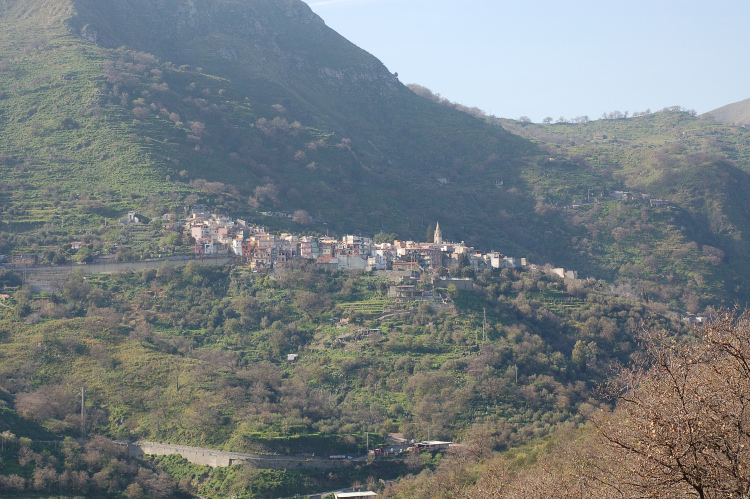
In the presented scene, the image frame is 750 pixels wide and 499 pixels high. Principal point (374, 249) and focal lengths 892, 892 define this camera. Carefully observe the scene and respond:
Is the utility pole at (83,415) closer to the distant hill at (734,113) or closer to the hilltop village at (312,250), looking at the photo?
the hilltop village at (312,250)

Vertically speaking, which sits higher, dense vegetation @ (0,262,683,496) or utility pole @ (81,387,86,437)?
dense vegetation @ (0,262,683,496)

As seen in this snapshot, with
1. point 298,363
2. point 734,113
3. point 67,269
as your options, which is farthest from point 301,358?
point 734,113

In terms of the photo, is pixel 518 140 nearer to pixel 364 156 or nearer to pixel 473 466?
pixel 364 156

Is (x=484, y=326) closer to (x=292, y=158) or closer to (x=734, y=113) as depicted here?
(x=292, y=158)

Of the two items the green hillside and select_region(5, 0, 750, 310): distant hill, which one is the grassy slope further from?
the green hillside

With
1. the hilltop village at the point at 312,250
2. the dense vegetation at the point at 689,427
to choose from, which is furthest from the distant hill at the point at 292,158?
the dense vegetation at the point at 689,427

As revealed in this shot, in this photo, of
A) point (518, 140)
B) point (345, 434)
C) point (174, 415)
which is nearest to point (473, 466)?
point (345, 434)

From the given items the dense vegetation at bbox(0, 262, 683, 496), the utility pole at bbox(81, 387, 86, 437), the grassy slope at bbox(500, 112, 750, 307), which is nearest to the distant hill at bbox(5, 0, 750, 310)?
the grassy slope at bbox(500, 112, 750, 307)
